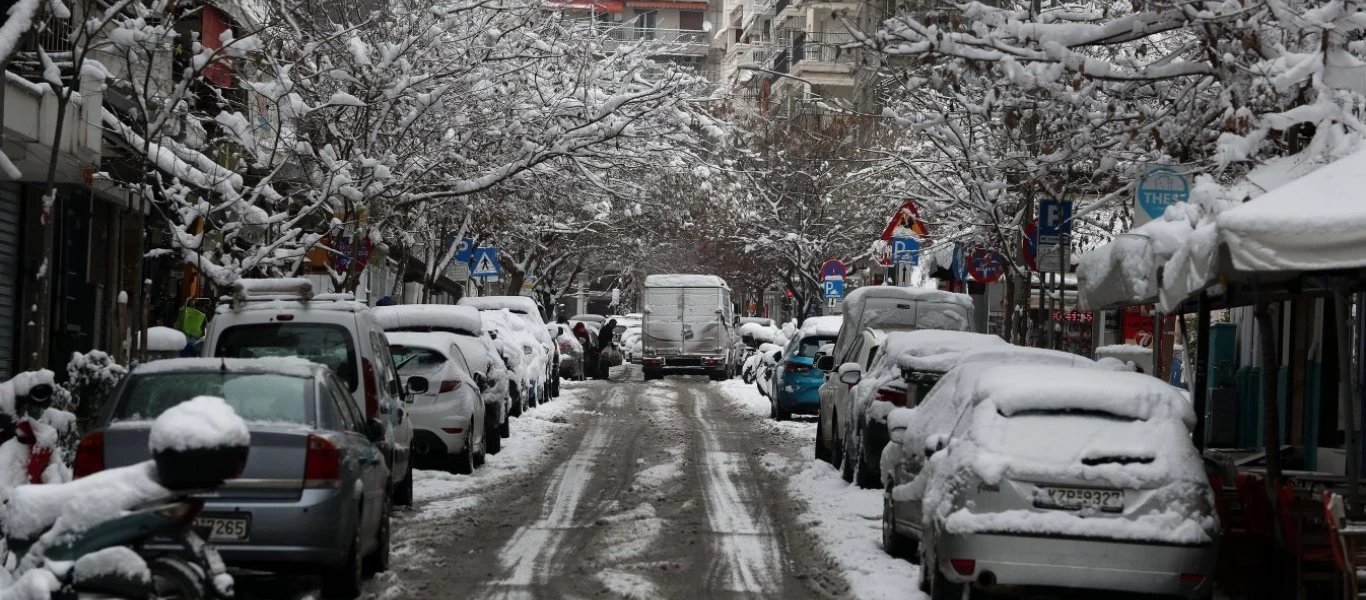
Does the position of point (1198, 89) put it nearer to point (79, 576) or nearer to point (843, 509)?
point (843, 509)

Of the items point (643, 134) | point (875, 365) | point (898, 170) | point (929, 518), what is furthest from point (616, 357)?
point (929, 518)

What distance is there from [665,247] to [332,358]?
6517 cm

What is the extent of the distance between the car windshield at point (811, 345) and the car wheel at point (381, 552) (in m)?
17.9

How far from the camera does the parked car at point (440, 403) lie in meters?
19.1

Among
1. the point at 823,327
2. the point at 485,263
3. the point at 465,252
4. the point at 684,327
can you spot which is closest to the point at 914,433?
the point at 823,327

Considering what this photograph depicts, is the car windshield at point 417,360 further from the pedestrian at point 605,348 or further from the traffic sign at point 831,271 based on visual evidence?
the pedestrian at point 605,348

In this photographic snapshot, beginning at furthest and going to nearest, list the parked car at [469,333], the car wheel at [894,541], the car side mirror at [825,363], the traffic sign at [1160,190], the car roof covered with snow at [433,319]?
the car roof covered with snow at [433,319] < the car side mirror at [825,363] < the parked car at [469,333] < the traffic sign at [1160,190] < the car wheel at [894,541]

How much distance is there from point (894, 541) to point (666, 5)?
116 metres

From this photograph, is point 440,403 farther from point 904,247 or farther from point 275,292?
point 904,247

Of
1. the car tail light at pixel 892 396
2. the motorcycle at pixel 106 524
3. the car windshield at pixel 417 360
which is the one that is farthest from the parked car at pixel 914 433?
the car windshield at pixel 417 360

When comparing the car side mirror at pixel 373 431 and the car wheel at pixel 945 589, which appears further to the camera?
the car side mirror at pixel 373 431

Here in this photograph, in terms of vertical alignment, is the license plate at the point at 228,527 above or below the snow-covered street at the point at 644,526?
above

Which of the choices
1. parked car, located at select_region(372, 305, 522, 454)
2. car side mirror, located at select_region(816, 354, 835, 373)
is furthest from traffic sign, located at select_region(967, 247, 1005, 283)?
parked car, located at select_region(372, 305, 522, 454)

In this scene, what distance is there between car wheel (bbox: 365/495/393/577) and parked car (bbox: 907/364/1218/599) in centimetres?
353
